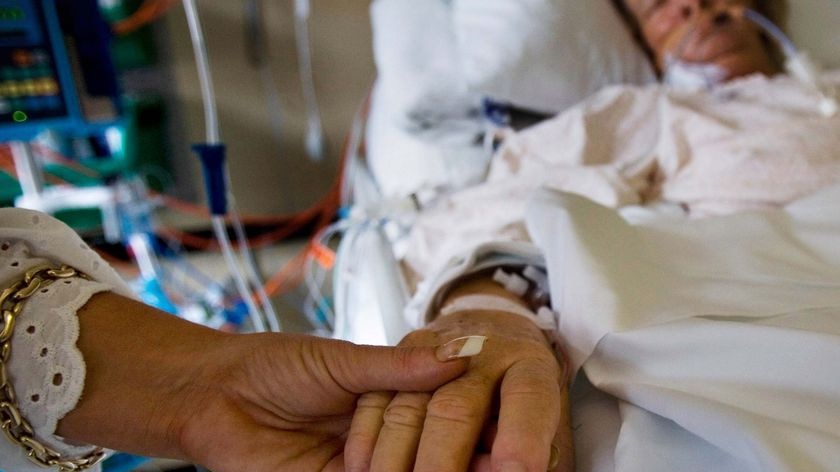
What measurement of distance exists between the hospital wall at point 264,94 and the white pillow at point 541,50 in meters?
0.54

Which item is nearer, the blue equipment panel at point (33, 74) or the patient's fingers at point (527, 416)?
the patient's fingers at point (527, 416)

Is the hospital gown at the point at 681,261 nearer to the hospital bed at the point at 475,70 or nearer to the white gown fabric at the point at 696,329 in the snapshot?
the white gown fabric at the point at 696,329

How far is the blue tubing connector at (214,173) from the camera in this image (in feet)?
2.88

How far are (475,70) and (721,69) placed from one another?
46 cm

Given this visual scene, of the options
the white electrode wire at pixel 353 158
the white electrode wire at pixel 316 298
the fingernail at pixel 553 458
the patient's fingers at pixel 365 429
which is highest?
the patient's fingers at pixel 365 429

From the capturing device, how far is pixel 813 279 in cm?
53

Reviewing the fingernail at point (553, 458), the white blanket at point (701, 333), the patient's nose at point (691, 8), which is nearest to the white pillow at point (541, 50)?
the patient's nose at point (691, 8)

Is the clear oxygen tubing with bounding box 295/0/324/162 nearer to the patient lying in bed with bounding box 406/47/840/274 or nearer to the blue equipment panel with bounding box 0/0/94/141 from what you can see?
the blue equipment panel with bounding box 0/0/94/141

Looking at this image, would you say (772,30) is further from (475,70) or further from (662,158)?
(475,70)

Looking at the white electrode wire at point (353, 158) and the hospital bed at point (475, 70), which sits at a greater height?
the hospital bed at point (475, 70)

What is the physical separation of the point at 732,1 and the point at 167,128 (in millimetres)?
1343

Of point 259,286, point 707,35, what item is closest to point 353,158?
point 259,286

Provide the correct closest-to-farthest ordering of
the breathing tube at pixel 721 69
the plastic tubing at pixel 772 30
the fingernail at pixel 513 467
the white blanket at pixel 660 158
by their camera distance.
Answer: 1. the fingernail at pixel 513 467
2. the white blanket at pixel 660 158
3. the breathing tube at pixel 721 69
4. the plastic tubing at pixel 772 30

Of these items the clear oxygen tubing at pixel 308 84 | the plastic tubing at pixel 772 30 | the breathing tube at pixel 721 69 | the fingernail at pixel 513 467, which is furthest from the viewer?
the clear oxygen tubing at pixel 308 84
